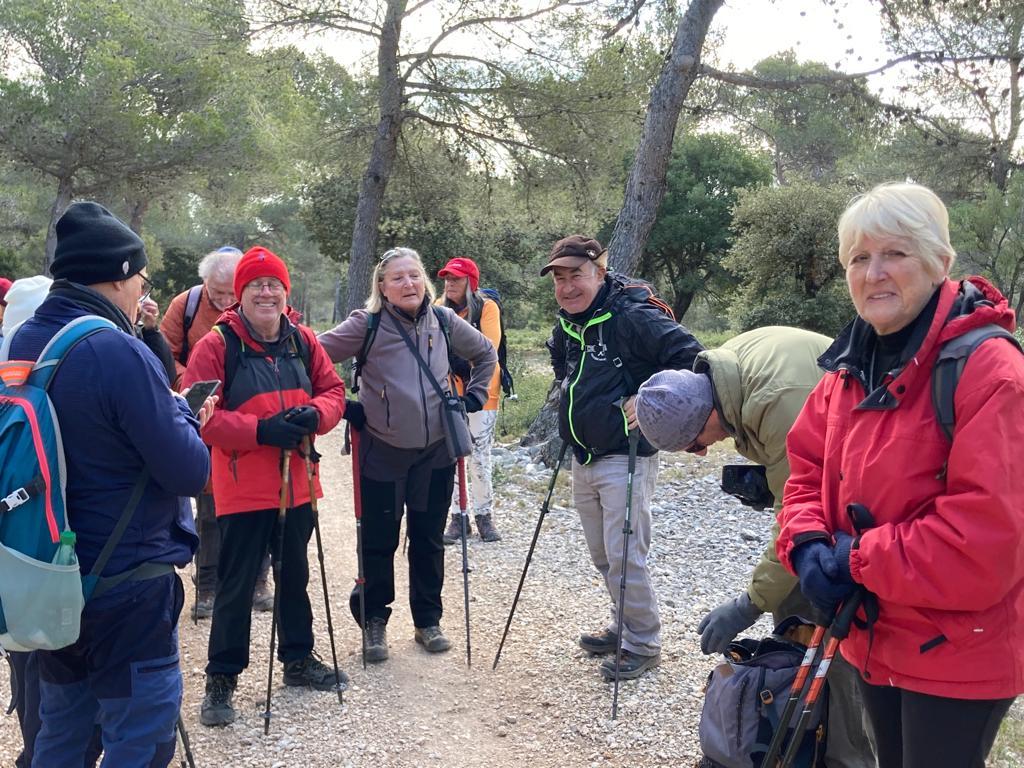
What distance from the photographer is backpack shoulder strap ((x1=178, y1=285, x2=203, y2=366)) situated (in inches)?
206

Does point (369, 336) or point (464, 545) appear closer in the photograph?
point (369, 336)

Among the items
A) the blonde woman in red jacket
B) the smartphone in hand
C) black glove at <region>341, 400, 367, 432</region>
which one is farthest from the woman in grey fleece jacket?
the blonde woman in red jacket

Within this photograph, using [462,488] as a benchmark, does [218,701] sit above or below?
below

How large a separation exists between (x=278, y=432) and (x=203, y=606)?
6.77 feet

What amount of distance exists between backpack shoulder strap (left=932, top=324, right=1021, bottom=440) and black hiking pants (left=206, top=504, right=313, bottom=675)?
10.2ft

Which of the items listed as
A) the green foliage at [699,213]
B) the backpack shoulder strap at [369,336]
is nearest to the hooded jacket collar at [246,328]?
the backpack shoulder strap at [369,336]

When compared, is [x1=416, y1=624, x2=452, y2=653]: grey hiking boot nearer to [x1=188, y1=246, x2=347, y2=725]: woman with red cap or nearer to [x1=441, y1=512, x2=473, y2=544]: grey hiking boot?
[x1=188, y1=246, x2=347, y2=725]: woman with red cap

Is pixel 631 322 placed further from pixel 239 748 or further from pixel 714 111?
pixel 714 111

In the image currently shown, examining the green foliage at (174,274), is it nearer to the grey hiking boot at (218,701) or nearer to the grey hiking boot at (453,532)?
the grey hiking boot at (453,532)

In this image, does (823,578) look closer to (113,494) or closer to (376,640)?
(113,494)

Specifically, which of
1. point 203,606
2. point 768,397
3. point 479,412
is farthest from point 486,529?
point 768,397

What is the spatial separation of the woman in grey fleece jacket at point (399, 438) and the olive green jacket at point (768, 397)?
2028 mm

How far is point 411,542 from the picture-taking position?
188 inches

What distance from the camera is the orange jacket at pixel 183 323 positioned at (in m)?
5.23
